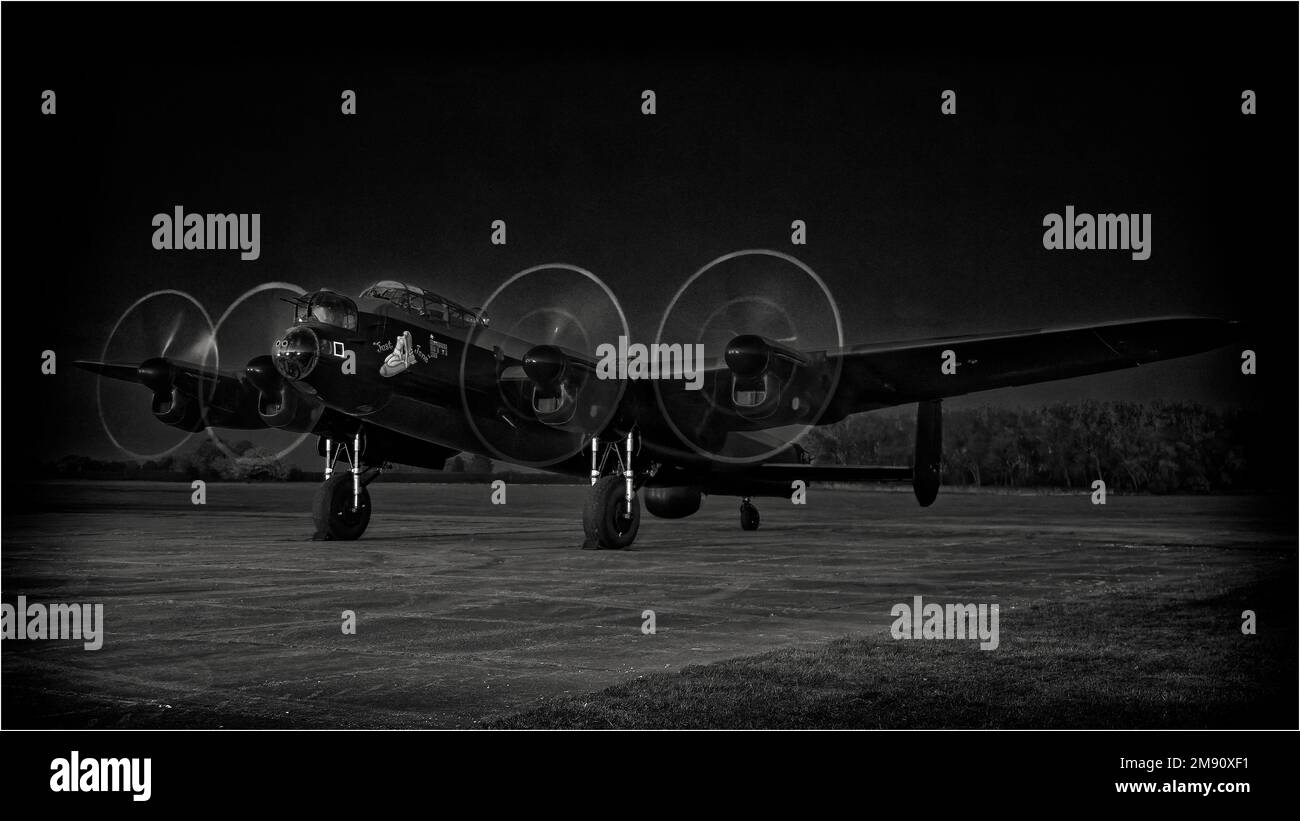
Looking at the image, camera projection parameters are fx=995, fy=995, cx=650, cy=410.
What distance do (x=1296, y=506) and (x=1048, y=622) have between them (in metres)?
2.55

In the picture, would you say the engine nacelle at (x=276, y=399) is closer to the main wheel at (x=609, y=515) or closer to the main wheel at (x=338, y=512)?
the main wheel at (x=338, y=512)

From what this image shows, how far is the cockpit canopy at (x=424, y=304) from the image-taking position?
17344 mm

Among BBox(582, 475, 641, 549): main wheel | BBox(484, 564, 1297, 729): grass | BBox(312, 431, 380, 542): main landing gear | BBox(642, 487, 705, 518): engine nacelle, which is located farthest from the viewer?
BBox(642, 487, 705, 518): engine nacelle

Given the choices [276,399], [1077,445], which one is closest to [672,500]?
[276,399]

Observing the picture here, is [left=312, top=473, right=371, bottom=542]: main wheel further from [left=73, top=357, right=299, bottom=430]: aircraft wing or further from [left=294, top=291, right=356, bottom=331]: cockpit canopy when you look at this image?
[left=294, top=291, right=356, bottom=331]: cockpit canopy

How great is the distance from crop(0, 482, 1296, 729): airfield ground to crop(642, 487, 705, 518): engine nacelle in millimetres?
5574

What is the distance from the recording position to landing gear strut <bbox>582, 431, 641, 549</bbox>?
18719 millimetres

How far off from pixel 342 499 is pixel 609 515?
6.09 meters

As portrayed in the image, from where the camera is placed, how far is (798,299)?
15898 millimetres

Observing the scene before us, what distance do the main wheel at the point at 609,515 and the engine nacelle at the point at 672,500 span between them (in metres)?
6.16

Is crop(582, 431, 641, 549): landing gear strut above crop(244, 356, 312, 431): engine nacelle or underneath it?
underneath

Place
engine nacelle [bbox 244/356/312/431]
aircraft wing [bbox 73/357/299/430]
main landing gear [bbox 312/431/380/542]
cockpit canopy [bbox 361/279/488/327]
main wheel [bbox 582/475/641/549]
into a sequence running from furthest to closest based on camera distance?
main landing gear [bbox 312/431/380/542], aircraft wing [bbox 73/357/299/430], main wheel [bbox 582/475/641/549], engine nacelle [bbox 244/356/312/431], cockpit canopy [bbox 361/279/488/327]

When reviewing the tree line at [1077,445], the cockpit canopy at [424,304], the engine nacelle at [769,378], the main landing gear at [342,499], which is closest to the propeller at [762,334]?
the engine nacelle at [769,378]

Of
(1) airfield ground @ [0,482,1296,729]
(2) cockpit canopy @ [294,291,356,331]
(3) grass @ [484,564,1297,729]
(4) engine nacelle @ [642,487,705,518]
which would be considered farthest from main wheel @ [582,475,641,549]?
(3) grass @ [484,564,1297,729]
